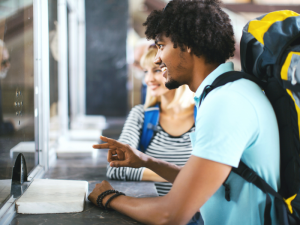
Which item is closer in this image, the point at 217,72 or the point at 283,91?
the point at 283,91

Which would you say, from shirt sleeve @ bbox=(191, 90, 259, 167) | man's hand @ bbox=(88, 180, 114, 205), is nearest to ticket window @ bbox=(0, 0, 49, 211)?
man's hand @ bbox=(88, 180, 114, 205)

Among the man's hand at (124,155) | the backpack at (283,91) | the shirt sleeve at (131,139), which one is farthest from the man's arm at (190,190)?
the shirt sleeve at (131,139)

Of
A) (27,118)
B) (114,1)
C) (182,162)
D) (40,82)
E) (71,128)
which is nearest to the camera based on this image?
(27,118)

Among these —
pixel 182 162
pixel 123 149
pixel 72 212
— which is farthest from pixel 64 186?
pixel 182 162

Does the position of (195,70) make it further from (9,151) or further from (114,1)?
(114,1)

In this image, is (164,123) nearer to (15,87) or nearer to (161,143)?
(161,143)

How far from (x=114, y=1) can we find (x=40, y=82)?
3.94 metres

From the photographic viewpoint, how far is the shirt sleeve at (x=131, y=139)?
1545 millimetres

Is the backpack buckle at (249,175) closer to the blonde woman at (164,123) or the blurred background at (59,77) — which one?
the blurred background at (59,77)

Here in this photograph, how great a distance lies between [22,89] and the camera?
128 cm

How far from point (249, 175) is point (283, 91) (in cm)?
26

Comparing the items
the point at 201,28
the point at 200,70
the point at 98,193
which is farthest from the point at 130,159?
the point at 201,28

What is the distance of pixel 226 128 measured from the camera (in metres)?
0.77

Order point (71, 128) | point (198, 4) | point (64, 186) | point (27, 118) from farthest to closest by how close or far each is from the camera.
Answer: point (71, 128)
point (27, 118)
point (64, 186)
point (198, 4)
